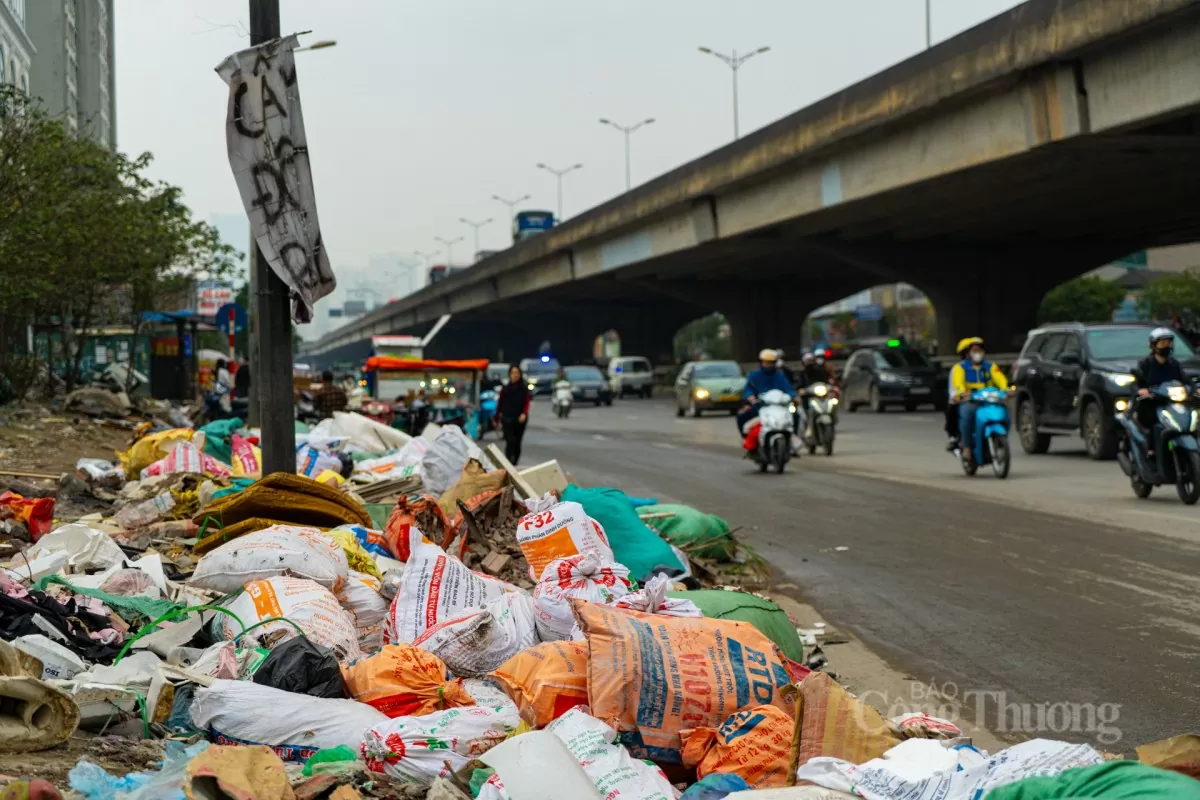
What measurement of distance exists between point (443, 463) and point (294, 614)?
209 inches

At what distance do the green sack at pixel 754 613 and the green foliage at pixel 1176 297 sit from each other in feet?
236

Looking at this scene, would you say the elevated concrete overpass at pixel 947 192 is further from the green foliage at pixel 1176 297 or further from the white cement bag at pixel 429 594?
the green foliage at pixel 1176 297

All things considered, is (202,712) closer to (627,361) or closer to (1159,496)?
(1159,496)

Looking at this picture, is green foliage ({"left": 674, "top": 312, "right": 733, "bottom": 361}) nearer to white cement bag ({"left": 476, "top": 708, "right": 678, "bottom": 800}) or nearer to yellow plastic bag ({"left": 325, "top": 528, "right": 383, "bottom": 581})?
yellow plastic bag ({"left": 325, "top": 528, "right": 383, "bottom": 581})

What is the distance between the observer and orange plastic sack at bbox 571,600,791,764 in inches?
182

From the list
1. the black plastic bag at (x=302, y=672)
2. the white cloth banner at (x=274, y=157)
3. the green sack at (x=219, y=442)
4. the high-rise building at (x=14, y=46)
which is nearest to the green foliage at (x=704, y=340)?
the high-rise building at (x=14, y=46)

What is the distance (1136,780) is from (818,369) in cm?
2118

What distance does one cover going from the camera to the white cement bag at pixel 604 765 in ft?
13.3

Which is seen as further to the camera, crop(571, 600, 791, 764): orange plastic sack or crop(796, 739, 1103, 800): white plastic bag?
crop(571, 600, 791, 764): orange plastic sack

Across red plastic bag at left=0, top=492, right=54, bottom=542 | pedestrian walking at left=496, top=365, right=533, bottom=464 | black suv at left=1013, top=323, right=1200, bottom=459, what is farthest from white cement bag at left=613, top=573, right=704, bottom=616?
pedestrian walking at left=496, top=365, right=533, bottom=464

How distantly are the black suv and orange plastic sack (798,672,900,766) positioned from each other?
14284mm

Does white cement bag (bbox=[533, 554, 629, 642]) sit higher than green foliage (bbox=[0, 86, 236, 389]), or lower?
lower

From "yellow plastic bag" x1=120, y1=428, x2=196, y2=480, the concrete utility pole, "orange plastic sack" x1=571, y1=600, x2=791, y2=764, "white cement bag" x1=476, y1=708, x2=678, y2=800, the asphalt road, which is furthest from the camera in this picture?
"yellow plastic bag" x1=120, y1=428, x2=196, y2=480

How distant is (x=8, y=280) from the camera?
869 inches
